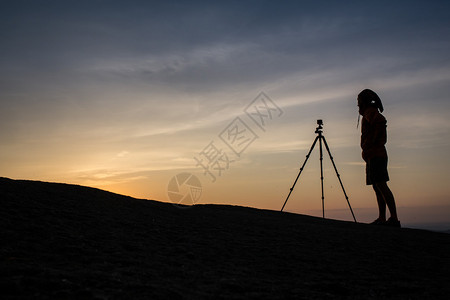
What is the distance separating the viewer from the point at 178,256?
3.96 m

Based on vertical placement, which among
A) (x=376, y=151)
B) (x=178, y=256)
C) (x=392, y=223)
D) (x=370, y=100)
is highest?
(x=370, y=100)

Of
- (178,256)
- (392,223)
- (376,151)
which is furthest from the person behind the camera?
(376,151)

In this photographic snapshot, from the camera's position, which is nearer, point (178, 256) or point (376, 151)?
point (178, 256)

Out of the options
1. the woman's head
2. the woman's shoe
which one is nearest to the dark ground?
the woman's shoe

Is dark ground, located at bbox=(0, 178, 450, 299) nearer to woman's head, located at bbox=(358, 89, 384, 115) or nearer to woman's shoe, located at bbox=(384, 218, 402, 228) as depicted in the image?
woman's shoe, located at bbox=(384, 218, 402, 228)

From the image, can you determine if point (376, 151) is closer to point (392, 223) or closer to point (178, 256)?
point (392, 223)

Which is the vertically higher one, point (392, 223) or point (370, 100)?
point (370, 100)

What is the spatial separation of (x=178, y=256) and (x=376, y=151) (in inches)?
240

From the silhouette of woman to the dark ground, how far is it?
1965mm

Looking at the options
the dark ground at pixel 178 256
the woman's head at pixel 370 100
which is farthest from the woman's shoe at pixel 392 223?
the woman's head at pixel 370 100

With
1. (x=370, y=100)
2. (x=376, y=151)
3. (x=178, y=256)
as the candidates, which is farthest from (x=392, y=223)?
(x=178, y=256)

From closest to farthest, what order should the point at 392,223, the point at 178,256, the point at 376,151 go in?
1. the point at 178,256
2. the point at 392,223
3. the point at 376,151

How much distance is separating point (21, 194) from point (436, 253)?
20.1ft

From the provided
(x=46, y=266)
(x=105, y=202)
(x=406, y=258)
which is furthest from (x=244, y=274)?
(x=105, y=202)
